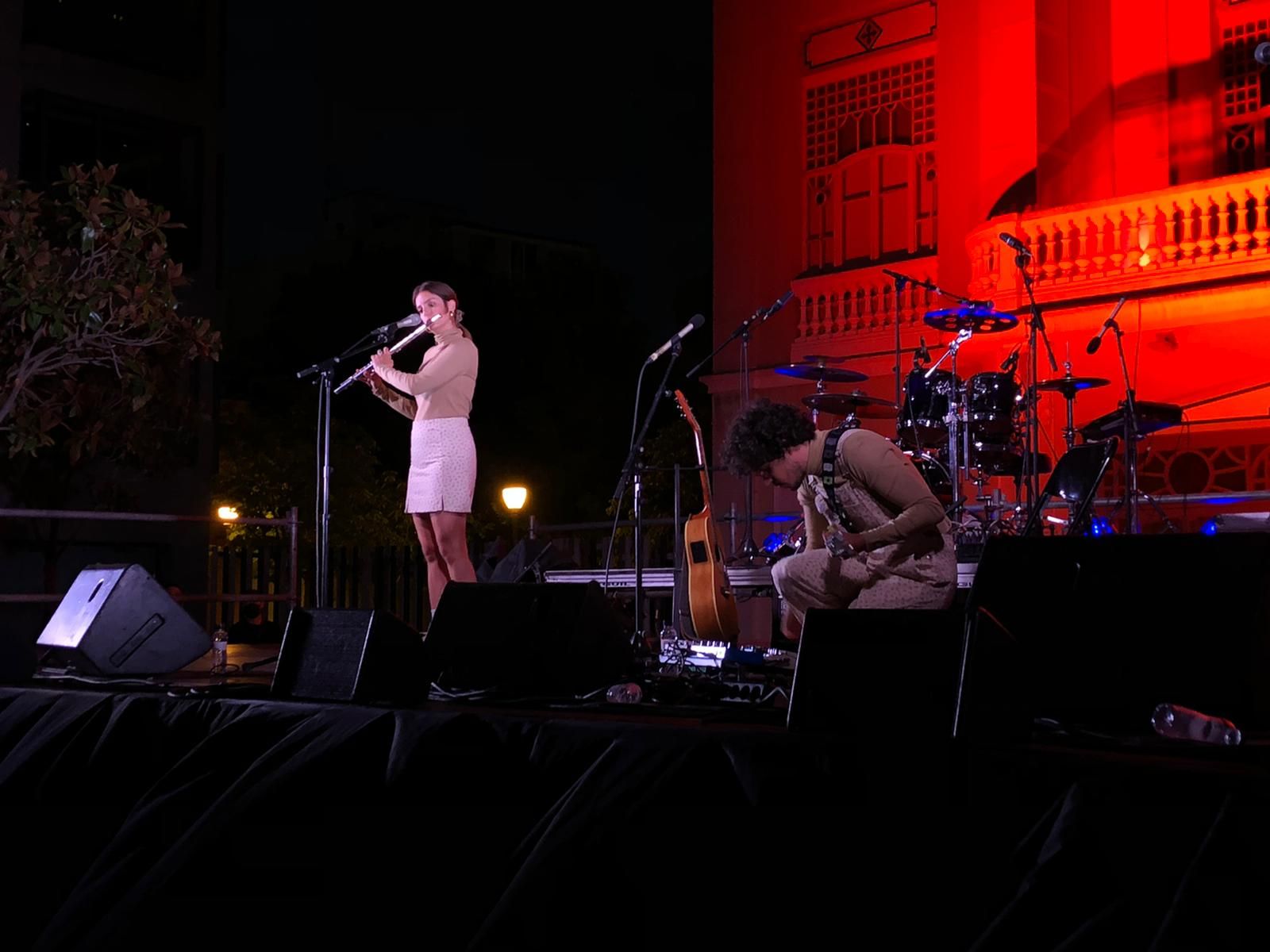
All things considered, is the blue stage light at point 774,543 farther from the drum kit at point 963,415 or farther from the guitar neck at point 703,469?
the guitar neck at point 703,469

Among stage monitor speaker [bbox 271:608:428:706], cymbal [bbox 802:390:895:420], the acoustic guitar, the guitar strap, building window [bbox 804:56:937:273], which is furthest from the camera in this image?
building window [bbox 804:56:937:273]

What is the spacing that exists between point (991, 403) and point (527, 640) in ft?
20.6

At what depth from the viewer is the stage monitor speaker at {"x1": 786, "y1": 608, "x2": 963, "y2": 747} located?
267 cm

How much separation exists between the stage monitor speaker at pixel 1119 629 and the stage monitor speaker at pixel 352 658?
4.99ft

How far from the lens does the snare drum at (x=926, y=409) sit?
9695 millimetres

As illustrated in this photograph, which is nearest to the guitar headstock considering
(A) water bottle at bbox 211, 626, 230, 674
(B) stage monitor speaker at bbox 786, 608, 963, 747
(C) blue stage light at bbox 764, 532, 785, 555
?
(C) blue stage light at bbox 764, 532, 785, 555

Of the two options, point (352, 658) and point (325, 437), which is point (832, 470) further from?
point (325, 437)

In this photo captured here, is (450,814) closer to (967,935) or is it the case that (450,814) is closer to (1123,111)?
(967,935)

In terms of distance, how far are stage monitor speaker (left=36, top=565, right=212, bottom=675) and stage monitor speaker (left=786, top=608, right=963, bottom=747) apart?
358 centimetres

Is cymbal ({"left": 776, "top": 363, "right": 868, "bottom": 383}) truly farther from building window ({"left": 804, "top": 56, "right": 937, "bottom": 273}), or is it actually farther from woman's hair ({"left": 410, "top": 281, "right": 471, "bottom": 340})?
building window ({"left": 804, "top": 56, "right": 937, "bottom": 273})

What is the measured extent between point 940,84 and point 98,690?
38.6ft

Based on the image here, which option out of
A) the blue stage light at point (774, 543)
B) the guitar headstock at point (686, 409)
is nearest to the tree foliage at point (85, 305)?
the guitar headstock at point (686, 409)

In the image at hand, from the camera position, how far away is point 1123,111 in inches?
526

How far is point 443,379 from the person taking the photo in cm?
643
